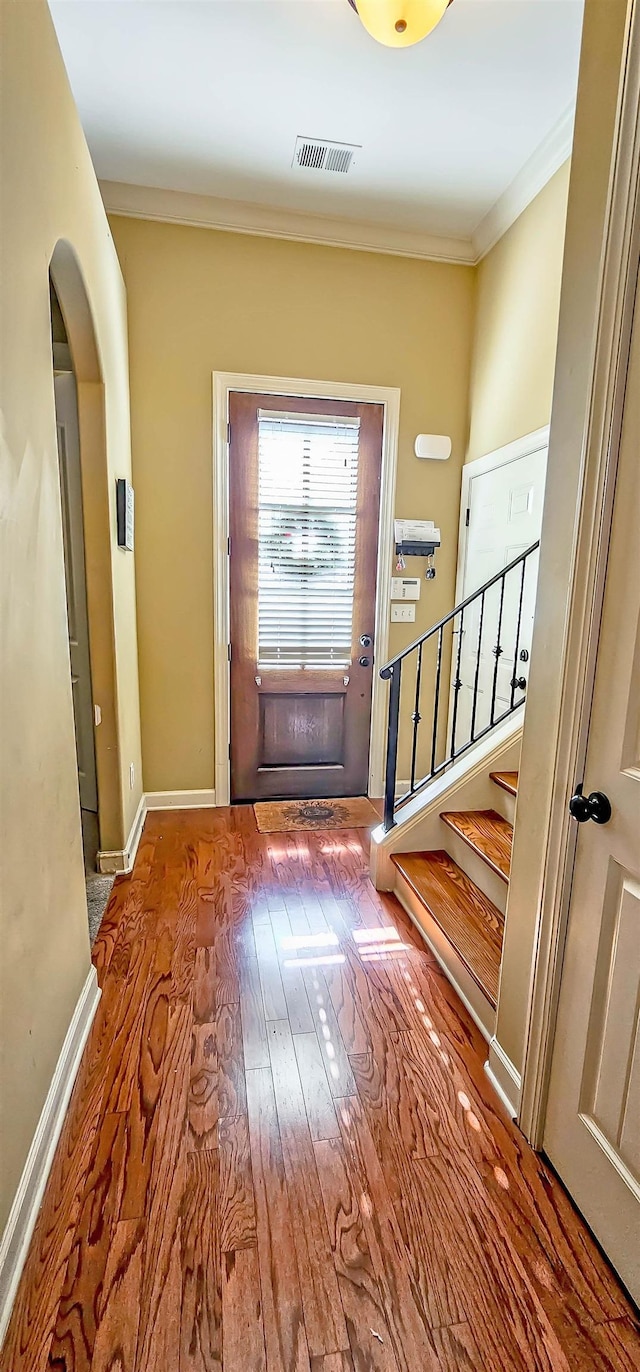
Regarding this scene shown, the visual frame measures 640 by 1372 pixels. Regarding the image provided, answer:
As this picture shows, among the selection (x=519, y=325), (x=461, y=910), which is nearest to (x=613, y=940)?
(x=461, y=910)

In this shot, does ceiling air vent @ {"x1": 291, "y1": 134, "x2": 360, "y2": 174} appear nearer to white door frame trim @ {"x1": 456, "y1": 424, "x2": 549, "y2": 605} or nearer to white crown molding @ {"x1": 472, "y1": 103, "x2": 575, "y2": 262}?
white crown molding @ {"x1": 472, "y1": 103, "x2": 575, "y2": 262}

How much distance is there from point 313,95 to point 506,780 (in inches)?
113

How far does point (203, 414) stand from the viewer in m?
3.19

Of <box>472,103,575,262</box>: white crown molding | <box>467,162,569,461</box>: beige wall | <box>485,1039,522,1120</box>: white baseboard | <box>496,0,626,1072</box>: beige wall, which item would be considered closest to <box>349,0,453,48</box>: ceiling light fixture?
<box>472,103,575,262</box>: white crown molding

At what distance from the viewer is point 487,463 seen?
323 cm

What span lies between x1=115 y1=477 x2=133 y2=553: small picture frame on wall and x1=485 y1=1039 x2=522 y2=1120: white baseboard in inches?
94.9

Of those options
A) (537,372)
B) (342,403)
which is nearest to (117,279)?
(342,403)

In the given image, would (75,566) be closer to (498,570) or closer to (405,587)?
(405,587)

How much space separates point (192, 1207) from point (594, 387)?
75.9 inches

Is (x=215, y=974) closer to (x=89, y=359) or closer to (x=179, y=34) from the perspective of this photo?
Answer: (x=89, y=359)

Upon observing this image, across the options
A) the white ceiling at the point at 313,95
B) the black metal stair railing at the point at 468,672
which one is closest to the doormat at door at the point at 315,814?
the black metal stair railing at the point at 468,672

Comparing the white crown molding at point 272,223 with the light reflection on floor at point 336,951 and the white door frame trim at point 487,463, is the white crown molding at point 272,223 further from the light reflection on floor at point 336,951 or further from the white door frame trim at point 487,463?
the light reflection on floor at point 336,951

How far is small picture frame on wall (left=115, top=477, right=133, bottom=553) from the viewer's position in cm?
264

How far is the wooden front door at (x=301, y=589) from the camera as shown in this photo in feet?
10.8
